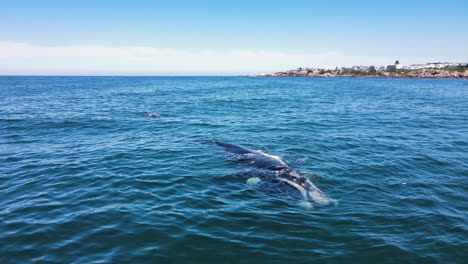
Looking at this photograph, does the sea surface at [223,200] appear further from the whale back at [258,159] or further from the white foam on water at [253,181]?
the whale back at [258,159]

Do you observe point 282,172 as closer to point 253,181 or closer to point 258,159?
point 253,181

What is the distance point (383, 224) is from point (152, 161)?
13.4 meters

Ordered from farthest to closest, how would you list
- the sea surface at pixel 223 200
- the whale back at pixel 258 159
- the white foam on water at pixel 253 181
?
the whale back at pixel 258 159
the white foam on water at pixel 253 181
the sea surface at pixel 223 200

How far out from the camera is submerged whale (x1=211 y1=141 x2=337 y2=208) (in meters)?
11.7

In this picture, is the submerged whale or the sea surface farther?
the submerged whale

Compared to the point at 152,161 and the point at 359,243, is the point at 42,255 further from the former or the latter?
the point at 359,243

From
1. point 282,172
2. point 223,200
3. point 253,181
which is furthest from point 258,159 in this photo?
point 223,200

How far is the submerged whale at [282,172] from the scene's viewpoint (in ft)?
38.3

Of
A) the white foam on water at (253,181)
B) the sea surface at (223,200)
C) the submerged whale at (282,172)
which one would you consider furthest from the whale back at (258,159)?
the white foam on water at (253,181)

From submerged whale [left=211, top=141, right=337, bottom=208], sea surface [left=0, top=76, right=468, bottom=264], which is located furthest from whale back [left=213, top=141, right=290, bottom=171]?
sea surface [left=0, top=76, right=468, bottom=264]

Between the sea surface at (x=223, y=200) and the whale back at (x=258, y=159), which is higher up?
the whale back at (x=258, y=159)

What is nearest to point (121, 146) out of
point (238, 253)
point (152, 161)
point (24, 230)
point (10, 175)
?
point (152, 161)

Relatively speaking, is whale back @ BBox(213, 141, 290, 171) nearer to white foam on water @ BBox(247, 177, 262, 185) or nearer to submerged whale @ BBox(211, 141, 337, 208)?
submerged whale @ BBox(211, 141, 337, 208)

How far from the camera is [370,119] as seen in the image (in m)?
31.4
